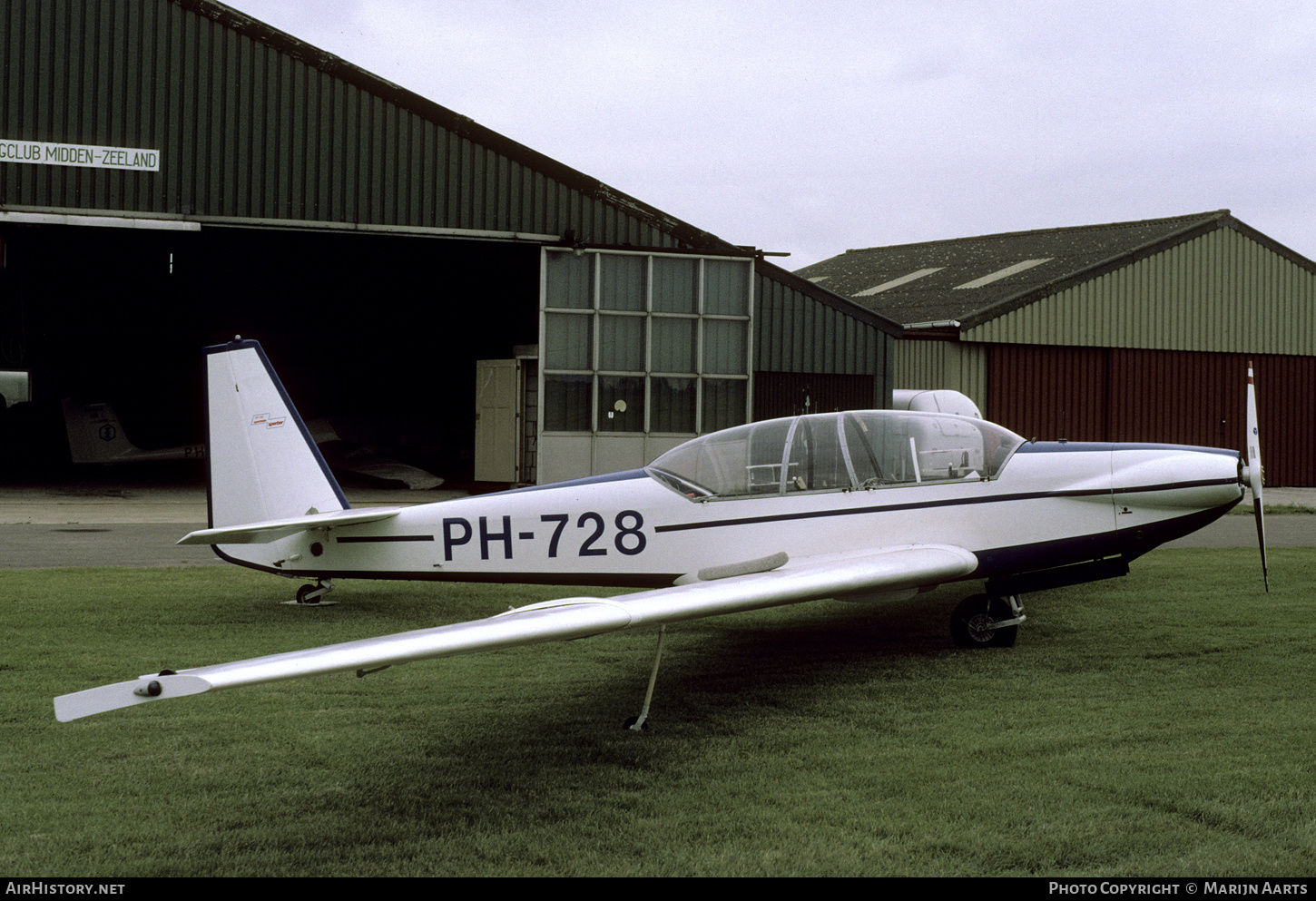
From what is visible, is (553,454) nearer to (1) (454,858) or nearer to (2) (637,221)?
(2) (637,221)

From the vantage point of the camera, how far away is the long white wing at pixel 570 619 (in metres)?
3.16

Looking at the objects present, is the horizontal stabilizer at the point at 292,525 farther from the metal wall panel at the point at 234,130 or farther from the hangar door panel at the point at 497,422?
the hangar door panel at the point at 497,422

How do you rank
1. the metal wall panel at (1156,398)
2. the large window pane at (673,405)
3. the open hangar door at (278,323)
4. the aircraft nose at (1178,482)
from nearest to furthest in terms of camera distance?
the aircraft nose at (1178,482) → the large window pane at (673,405) → the open hangar door at (278,323) → the metal wall panel at (1156,398)

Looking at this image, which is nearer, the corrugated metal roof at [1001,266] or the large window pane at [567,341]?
the large window pane at [567,341]

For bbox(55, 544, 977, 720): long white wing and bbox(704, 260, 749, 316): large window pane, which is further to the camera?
bbox(704, 260, 749, 316): large window pane

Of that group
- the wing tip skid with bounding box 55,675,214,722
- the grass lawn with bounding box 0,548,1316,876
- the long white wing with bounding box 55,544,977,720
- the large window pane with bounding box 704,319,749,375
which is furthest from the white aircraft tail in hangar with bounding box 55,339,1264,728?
the large window pane with bounding box 704,319,749,375

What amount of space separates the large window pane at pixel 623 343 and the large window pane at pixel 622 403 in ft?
0.68

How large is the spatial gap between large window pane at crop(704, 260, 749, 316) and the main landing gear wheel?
13192 mm

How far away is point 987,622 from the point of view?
732 cm

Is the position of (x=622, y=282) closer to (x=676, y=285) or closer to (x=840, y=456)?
(x=676, y=285)

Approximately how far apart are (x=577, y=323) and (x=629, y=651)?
12.8m

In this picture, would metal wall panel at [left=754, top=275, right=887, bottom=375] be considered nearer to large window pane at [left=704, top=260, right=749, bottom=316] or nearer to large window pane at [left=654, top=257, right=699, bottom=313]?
large window pane at [left=704, top=260, right=749, bottom=316]

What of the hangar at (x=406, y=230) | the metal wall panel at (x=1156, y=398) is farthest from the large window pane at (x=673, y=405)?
the metal wall panel at (x=1156, y=398)

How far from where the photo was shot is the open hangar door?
23375mm
